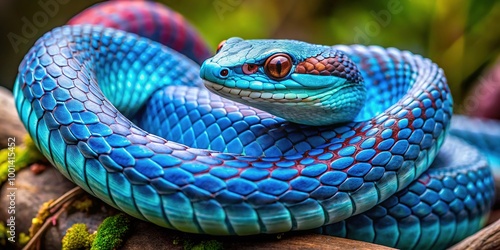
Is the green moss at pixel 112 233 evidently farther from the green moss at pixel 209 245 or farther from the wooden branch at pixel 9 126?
the wooden branch at pixel 9 126

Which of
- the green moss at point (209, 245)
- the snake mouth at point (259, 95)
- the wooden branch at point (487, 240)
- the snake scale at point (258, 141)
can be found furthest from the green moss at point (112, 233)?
the wooden branch at point (487, 240)

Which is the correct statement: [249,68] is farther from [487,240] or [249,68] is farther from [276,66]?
[487,240]

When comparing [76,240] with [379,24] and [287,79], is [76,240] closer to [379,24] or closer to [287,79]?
[287,79]

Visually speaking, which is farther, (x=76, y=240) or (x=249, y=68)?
(x=76, y=240)

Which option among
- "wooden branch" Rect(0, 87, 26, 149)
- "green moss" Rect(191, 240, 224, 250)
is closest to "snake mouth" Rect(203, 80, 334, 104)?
"green moss" Rect(191, 240, 224, 250)

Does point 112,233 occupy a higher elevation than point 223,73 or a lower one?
lower

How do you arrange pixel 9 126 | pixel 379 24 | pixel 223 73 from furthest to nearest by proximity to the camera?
pixel 379 24, pixel 9 126, pixel 223 73

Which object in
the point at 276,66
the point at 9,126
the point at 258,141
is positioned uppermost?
the point at 276,66

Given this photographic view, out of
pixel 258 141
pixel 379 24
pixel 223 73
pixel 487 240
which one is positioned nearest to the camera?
pixel 223 73

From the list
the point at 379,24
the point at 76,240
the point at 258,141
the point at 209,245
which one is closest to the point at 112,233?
the point at 76,240
